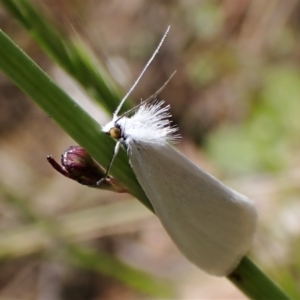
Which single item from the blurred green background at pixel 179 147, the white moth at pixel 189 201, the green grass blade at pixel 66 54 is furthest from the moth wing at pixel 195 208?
the blurred green background at pixel 179 147

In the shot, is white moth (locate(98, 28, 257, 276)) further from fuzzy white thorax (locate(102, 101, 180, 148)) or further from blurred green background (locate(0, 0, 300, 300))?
blurred green background (locate(0, 0, 300, 300))

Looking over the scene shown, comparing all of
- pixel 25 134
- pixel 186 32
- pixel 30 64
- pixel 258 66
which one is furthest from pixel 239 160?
pixel 30 64

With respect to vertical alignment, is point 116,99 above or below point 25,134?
above

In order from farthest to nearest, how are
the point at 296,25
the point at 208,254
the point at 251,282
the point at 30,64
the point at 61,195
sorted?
the point at 296,25
the point at 61,195
the point at 208,254
the point at 251,282
the point at 30,64

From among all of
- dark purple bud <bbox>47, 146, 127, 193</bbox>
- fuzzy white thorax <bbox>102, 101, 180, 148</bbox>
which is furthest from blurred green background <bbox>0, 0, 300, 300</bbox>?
dark purple bud <bbox>47, 146, 127, 193</bbox>

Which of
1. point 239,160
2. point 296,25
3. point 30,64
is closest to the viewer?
point 30,64

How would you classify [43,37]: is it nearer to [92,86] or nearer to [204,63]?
[92,86]

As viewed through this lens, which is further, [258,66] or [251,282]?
[258,66]
